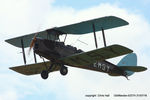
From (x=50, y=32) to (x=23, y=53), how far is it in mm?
2325

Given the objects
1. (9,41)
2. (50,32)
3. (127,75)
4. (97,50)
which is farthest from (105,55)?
(9,41)

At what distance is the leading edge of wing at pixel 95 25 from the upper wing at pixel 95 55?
5.10 feet

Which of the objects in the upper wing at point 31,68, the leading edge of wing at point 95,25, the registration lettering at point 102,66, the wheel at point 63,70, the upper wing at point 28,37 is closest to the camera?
the leading edge of wing at point 95,25

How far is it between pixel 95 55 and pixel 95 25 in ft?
5.27

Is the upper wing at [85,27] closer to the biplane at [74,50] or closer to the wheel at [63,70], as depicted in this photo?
the biplane at [74,50]

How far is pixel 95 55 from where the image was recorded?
18.4 m

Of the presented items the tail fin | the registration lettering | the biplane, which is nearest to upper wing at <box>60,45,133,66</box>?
the biplane

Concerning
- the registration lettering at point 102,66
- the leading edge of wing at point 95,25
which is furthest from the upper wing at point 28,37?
the registration lettering at point 102,66

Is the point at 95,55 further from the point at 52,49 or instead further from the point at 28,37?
the point at 28,37

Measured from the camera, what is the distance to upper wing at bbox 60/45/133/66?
684 inches

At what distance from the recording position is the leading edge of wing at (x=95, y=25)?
18547 millimetres

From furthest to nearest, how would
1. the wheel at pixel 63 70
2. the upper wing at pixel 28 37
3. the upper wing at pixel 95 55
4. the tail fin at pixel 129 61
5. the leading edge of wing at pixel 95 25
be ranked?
1. the tail fin at pixel 129 61
2. the upper wing at pixel 28 37
3. the wheel at pixel 63 70
4. the leading edge of wing at pixel 95 25
5. the upper wing at pixel 95 55

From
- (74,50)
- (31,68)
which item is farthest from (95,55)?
(31,68)

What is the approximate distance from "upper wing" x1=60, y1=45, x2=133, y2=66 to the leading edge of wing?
5.10 ft
